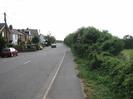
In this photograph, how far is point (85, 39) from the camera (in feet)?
140

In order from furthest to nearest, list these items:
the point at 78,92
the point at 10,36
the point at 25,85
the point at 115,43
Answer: the point at 10,36
the point at 115,43
the point at 25,85
the point at 78,92

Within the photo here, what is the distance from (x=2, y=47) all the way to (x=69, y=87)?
43556mm

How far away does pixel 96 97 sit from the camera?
1123 centimetres

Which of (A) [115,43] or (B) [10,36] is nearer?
(A) [115,43]

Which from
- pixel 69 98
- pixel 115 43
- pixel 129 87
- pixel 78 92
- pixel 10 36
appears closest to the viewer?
pixel 129 87

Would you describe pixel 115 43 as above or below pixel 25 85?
above

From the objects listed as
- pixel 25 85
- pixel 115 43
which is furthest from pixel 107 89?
pixel 115 43

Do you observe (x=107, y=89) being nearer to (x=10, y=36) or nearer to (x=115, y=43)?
(x=115, y=43)

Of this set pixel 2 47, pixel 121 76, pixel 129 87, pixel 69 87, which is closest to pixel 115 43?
pixel 69 87

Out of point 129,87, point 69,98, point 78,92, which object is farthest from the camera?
point 78,92

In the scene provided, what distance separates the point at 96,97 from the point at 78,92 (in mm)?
1381

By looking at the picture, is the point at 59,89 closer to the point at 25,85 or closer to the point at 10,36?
the point at 25,85

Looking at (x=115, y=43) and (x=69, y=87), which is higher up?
(x=115, y=43)

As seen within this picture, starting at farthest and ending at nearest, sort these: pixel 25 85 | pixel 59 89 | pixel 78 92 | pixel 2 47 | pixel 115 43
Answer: pixel 2 47
pixel 115 43
pixel 25 85
pixel 59 89
pixel 78 92
